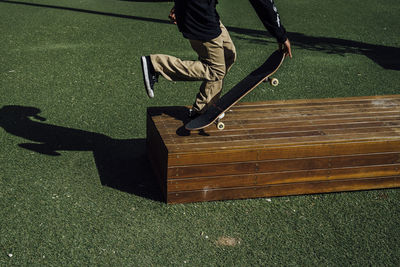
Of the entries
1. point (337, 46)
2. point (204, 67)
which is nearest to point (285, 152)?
point (204, 67)

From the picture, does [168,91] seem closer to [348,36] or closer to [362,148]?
[362,148]

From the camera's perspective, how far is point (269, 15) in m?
4.82

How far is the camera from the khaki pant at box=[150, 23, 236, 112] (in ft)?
16.8

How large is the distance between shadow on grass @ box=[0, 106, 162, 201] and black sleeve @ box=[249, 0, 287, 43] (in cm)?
187

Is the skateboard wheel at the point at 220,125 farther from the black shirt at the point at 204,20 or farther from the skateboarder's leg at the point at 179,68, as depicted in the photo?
the black shirt at the point at 204,20

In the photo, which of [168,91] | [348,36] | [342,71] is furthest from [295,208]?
[348,36]

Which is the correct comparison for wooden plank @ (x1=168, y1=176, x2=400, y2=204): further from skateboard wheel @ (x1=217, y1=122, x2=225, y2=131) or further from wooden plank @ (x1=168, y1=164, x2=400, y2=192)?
skateboard wheel @ (x1=217, y1=122, x2=225, y2=131)

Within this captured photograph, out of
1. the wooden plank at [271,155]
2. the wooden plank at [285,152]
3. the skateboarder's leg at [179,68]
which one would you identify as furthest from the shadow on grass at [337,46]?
the skateboarder's leg at [179,68]

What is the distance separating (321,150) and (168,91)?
11.0 ft

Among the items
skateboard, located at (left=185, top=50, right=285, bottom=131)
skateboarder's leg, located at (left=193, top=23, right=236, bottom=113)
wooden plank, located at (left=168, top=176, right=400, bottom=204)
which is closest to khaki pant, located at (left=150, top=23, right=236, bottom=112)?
skateboarder's leg, located at (left=193, top=23, right=236, bottom=113)

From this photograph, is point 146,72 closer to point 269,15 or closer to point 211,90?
point 211,90

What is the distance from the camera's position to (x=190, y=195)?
4941 millimetres

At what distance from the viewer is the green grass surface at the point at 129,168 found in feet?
14.3

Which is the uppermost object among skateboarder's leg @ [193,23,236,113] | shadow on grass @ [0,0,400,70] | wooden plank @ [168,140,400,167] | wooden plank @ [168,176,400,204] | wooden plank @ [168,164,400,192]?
skateboarder's leg @ [193,23,236,113]
